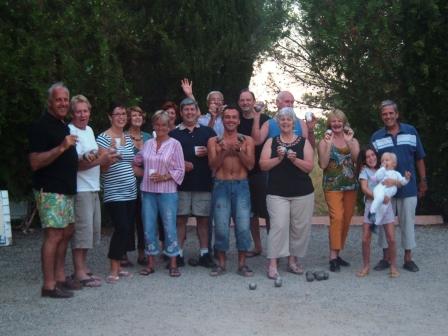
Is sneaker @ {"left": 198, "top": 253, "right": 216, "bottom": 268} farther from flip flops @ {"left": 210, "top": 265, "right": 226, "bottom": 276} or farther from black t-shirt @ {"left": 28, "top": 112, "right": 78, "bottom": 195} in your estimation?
black t-shirt @ {"left": 28, "top": 112, "right": 78, "bottom": 195}

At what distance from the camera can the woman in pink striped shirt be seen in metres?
7.02

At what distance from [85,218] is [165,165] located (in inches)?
39.8

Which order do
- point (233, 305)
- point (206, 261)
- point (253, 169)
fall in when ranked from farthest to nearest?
point (253, 169)
point (206, 261)
point (233, 305)

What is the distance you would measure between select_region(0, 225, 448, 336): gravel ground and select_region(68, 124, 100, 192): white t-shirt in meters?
0.97

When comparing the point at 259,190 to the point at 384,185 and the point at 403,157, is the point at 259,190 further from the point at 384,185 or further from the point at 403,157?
the point at 403,157

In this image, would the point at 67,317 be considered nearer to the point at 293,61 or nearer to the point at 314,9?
the point at 314,9

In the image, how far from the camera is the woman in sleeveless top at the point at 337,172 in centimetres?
734

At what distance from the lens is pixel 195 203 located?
24.1ft

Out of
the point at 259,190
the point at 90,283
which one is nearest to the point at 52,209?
the point at 90,283

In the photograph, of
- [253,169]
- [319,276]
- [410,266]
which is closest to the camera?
[319,276]

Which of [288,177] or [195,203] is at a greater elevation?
[288,177]

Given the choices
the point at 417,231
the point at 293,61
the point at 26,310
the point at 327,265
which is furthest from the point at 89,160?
the point at 293,61

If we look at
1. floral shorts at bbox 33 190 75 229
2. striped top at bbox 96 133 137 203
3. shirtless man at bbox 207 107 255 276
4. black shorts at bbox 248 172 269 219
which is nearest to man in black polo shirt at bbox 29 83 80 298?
floral shorts at bbox 33 190 75 229

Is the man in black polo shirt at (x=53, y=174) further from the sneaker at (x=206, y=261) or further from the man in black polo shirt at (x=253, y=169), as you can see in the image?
the man in black polo shirt at (x=253, y=169)
